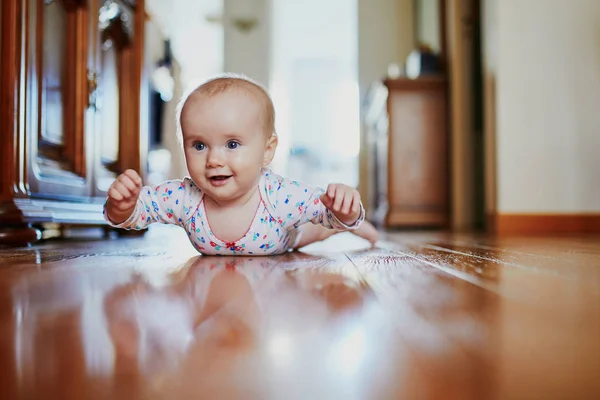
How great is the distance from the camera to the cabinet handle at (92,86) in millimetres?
1775

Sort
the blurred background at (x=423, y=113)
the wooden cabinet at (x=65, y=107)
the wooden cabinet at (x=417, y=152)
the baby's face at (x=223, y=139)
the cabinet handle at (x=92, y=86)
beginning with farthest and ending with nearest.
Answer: the wooden cabinet at (x=417, y=152) < the cabinet handle at (x=92, y=86) < the blurred background at (x=423, y=113) < the wooden cabinet at (x=65, y=107) < the baby's face at (x=223, y=139)

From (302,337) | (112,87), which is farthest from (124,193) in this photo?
(112,87)

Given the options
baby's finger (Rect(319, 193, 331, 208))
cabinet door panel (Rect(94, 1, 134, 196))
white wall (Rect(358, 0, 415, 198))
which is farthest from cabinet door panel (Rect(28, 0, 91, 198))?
white wall (Rect(358, 0, 415, 198))

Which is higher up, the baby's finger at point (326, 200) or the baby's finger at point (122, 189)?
the baby's finger at point (122, 189)

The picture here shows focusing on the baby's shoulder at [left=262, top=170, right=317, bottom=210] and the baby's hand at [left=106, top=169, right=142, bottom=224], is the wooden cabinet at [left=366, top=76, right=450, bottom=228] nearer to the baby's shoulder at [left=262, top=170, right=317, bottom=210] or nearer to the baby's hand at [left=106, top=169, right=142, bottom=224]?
the baby's shoulder at [left=262, top=170, right=317, bottom=210]

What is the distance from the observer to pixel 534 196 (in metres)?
2.46

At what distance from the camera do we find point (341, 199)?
1017 mm

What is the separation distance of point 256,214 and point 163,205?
184 mm

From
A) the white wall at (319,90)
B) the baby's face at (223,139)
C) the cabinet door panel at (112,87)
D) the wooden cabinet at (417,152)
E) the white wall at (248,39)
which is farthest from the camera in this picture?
the white wall at (319,90)

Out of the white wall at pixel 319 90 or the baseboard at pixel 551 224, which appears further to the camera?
the white wall at pixel 319 90

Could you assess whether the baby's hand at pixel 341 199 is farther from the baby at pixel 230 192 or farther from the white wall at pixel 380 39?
the white wall at pixel 380 39

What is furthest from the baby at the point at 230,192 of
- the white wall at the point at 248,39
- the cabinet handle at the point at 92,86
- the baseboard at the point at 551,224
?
the white wall at the point at 248,39

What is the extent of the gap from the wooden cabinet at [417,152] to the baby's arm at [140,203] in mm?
2374

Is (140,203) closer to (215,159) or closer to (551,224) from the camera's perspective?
(215,159)
